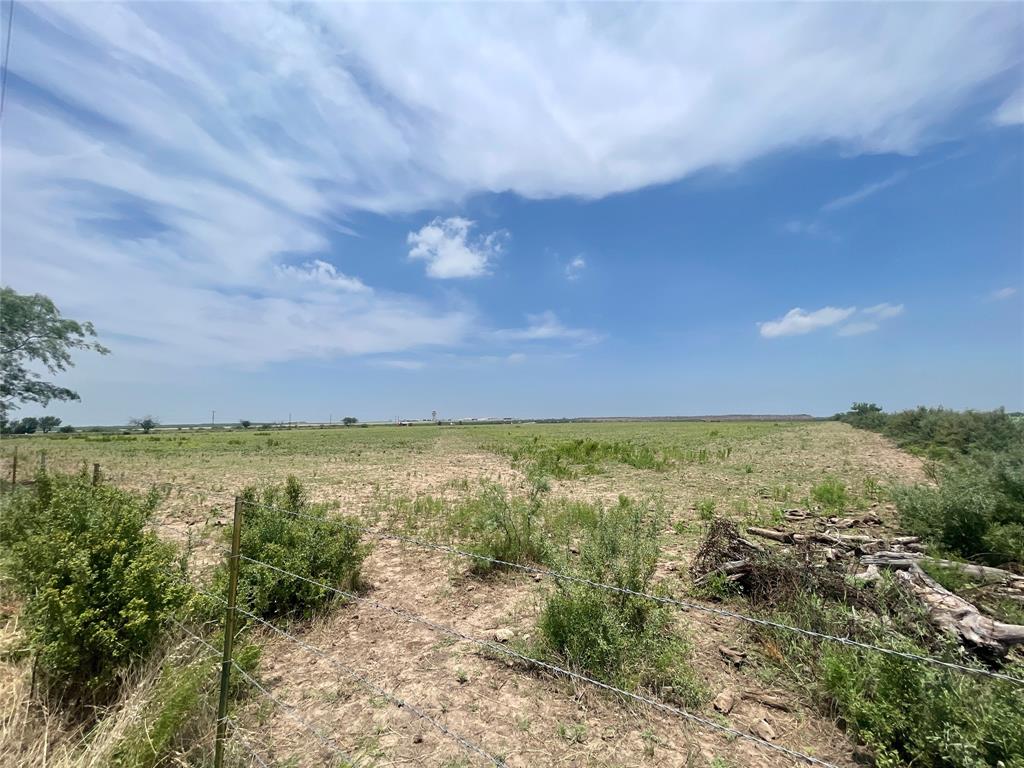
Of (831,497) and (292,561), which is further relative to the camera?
(831,497)

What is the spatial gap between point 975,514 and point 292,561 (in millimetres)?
10372

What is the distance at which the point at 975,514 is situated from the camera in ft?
24.9

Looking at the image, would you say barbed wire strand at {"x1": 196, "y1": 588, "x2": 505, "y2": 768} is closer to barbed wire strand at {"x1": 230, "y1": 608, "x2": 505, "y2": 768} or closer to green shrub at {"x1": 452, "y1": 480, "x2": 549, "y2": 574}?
barbed wire strand at {"x1": 230, "y1": 608, "x2": 505, "y2": 768}

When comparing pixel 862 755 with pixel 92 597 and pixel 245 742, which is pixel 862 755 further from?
pixel 92 597

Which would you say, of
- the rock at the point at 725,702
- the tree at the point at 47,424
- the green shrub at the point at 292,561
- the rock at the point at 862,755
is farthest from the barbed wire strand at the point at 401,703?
the tree at the point at 47,424

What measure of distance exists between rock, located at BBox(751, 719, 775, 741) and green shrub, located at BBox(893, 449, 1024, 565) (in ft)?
19.4

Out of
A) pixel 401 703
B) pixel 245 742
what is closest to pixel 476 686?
pixel 401 703

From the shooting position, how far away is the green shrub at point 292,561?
17.4 ft

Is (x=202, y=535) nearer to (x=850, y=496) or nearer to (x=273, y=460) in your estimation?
(x=850, y=496)

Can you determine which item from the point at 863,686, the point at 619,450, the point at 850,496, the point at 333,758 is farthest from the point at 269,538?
the point at 619,450

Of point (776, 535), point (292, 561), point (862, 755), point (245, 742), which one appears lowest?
point (862, 755)

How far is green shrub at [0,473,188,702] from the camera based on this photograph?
10.9 ft

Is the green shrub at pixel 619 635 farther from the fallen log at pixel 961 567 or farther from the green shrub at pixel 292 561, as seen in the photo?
the fallen log at pixel 961 567

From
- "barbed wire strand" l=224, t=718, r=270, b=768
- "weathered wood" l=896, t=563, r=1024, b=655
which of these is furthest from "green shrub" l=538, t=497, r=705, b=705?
"barbed wire strand" l=224, t=718, r=270, b=768
